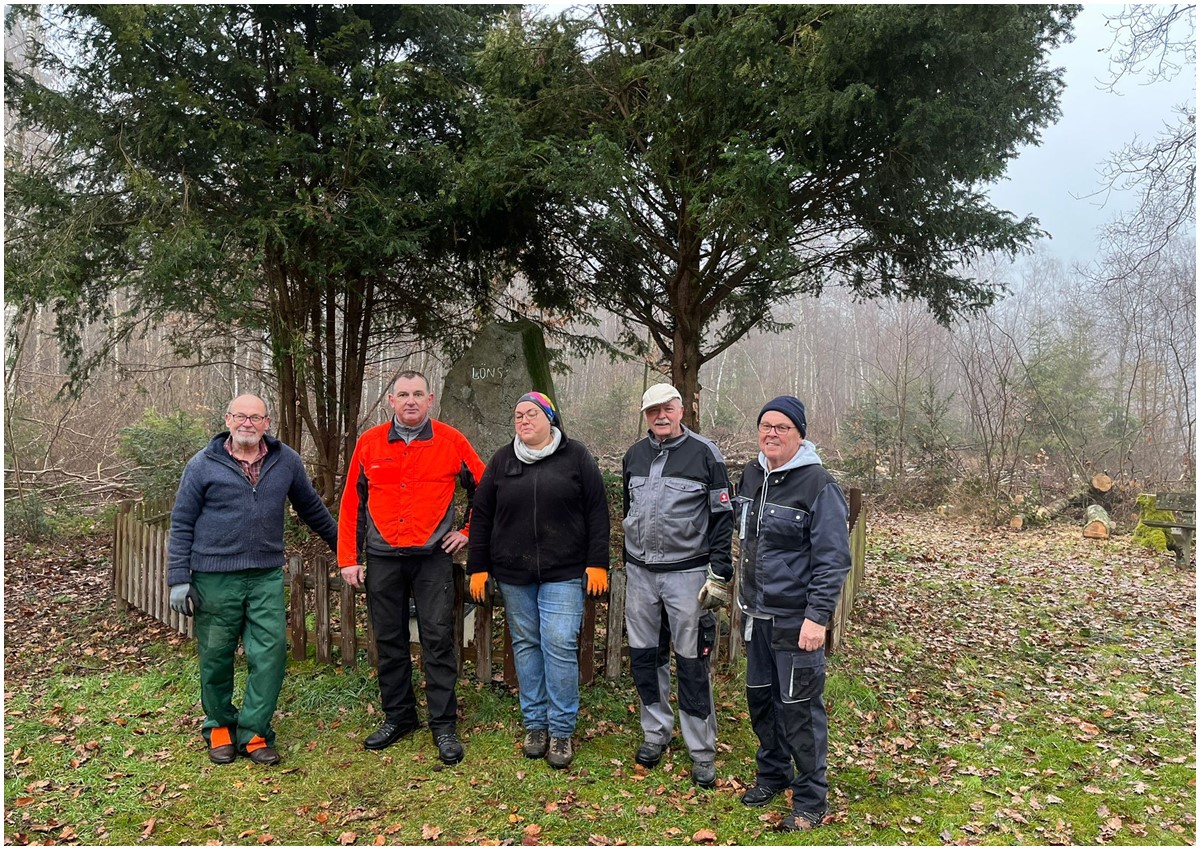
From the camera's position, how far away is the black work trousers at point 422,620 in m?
Answer: 4.43

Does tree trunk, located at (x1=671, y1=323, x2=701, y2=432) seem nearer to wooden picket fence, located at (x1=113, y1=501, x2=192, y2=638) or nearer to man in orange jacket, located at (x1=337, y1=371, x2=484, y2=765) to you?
man in orange jacket, located at (x1=337, y1=371, x2=484, y2=765)

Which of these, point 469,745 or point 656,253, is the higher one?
point 656,253

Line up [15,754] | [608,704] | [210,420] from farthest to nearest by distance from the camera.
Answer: [210,420] → [608,704] → [15,754]

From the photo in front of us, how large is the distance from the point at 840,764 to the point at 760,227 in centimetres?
465

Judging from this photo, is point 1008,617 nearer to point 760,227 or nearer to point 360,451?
point 760,227

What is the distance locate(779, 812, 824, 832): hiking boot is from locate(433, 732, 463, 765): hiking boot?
1837mm

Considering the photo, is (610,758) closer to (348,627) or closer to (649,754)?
(649,754)

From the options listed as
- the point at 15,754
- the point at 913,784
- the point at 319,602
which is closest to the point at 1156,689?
the point at 913,784

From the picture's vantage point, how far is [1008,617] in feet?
25.6

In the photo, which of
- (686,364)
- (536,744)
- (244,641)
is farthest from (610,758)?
(686,364)

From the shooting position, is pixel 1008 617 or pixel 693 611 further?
pixel 1008 617

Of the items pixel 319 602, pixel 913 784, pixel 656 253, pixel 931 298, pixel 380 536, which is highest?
pixel 656 253

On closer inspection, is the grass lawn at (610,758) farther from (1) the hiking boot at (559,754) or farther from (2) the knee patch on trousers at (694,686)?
(2) the knee patch on trousers at (694,686)

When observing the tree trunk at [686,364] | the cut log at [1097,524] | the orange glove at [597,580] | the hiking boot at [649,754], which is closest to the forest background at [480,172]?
the tree trunk at [686,364]
